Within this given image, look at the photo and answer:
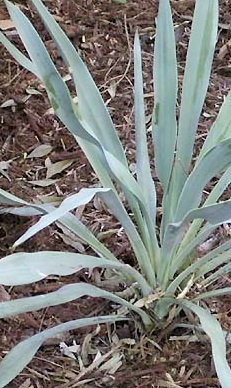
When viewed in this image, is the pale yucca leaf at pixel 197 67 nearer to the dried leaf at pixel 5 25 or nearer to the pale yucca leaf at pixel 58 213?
the pale yucca leaf at pixel 58 213

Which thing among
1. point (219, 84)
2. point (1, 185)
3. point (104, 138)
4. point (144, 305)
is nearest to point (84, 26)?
point (219, 84)

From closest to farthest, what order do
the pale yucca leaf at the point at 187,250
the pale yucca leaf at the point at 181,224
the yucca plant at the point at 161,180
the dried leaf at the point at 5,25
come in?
the pale yucca leaf at the point at 181,224, the yucca plant at the point at 161,180, the pale yucca leaf at the point at 187,250, the dried leaf at the point at 5,25

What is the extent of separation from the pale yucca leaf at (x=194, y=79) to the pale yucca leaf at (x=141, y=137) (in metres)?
0.04

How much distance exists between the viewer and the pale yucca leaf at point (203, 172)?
1.18m

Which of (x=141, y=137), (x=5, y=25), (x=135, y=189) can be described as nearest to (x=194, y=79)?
(x=141, y=137)

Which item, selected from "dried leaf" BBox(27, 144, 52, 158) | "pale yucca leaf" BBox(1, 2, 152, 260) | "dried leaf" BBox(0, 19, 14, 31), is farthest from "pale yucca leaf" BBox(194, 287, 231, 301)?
"dried leaf" BBox(0, 19, 14, 31)

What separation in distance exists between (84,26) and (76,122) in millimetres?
1153

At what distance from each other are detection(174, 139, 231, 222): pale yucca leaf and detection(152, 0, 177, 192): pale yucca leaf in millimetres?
105

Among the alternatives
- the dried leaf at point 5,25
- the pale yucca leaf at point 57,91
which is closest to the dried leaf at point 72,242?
the pale yucca leaf at point 57,91

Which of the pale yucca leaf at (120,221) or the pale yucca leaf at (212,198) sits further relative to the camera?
the pale yucca leaf at (212,198)

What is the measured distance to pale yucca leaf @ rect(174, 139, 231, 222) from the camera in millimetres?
1179

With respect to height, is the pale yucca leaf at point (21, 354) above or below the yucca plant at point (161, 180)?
below

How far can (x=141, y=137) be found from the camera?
1457 millimetres

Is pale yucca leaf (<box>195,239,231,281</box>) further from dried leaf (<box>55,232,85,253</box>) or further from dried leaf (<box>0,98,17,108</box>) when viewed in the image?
dried leaf (<box>0,98,17,108</box>)
